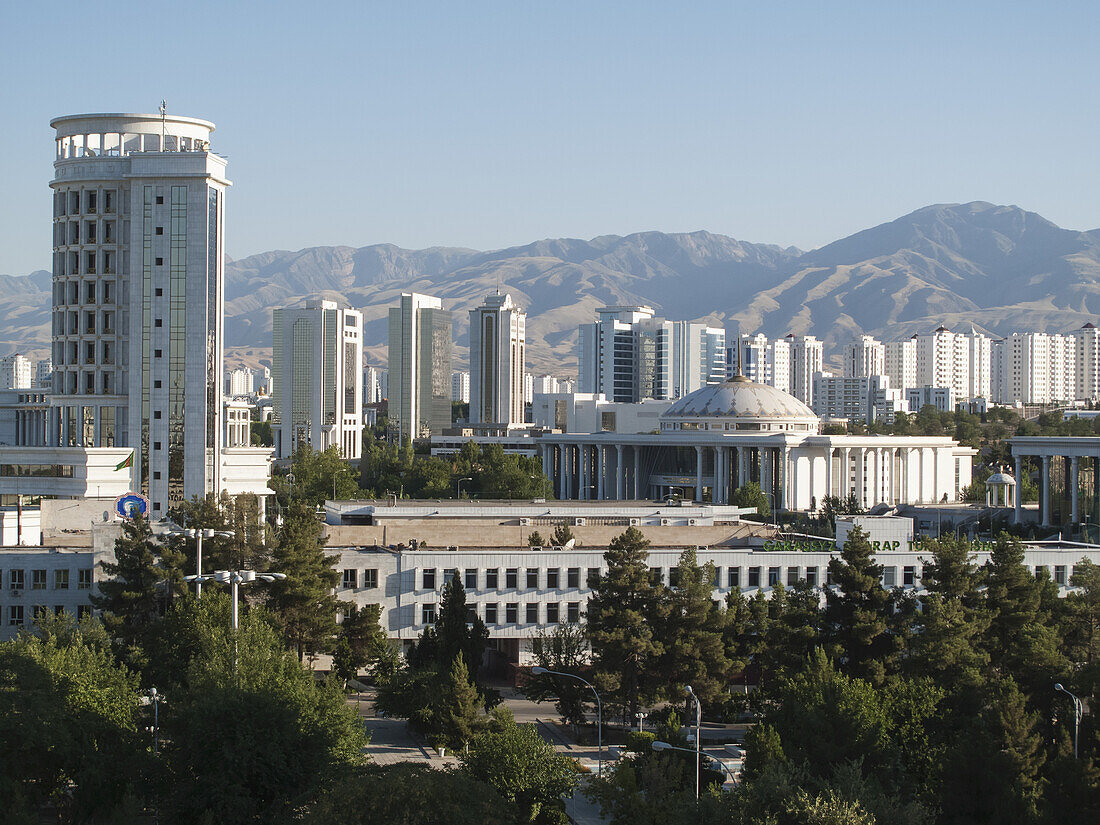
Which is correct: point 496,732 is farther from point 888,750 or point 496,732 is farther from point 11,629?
point 11,629

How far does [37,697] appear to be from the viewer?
41.1 m

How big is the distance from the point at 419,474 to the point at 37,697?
104 meters

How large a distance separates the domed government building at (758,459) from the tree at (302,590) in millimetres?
89760

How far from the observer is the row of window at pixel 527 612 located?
62938 millimetres

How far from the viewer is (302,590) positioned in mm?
56406

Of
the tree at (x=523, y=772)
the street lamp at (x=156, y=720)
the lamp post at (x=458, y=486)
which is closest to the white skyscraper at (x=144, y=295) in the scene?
the street lamp at (x=156, y=720)

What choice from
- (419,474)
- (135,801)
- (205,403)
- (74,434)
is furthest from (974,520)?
(135,801)

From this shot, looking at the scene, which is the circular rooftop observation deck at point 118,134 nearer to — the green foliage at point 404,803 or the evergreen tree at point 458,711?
the evergreen tree at point 458,711

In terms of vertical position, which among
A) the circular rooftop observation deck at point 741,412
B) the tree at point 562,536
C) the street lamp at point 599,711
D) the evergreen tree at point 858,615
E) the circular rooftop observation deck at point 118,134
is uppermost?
the circular rooftop observation deck at point 118,134

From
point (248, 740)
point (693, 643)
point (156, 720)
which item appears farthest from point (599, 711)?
point (156, 720)

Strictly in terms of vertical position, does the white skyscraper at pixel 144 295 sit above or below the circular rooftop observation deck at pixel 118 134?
below

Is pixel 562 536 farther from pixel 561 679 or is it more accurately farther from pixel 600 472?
pixel 600 472

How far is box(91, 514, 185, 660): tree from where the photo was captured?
187 feet

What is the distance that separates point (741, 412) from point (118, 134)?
267 ft
